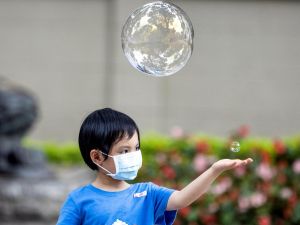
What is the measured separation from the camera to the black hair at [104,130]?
383cm

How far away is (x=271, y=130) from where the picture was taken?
10.9 metres

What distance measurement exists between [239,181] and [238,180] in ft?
0.04

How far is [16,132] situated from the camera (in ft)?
27.8

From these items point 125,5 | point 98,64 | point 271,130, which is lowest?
point 271,130

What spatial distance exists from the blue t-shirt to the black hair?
0.53 feet

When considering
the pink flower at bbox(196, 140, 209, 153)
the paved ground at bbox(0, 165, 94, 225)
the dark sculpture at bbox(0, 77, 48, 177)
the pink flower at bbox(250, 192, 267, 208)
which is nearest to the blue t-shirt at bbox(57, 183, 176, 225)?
the pink flower at bbox(250, 192, 267, 208)

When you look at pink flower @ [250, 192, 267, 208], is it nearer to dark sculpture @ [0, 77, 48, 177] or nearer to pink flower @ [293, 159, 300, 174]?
pink flower @ [293, 159, 300, 174]

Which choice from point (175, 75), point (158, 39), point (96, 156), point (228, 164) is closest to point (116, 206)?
point (96, 156)

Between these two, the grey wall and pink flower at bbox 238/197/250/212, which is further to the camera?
the grey wall

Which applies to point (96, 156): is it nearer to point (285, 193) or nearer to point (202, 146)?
point (285, 193)

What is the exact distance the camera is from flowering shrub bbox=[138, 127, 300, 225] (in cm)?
738

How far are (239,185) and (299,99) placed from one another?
143 inches

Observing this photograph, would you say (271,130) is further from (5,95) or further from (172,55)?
(172,55)

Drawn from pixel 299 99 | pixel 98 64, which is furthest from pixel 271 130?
pixel 98 64
